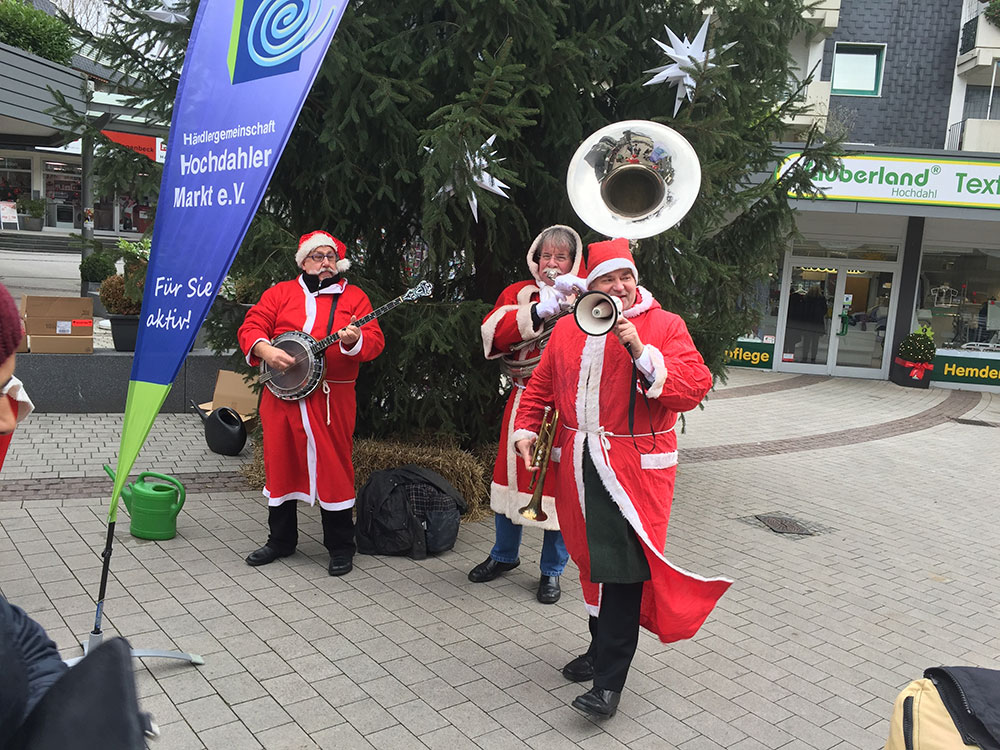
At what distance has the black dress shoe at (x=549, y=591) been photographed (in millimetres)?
4926

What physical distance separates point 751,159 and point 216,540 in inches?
193

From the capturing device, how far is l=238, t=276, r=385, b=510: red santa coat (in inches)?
193

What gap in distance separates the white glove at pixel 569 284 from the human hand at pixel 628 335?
110 cm

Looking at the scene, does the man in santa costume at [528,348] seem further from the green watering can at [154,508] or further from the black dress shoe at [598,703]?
the green watering can at [154,508]

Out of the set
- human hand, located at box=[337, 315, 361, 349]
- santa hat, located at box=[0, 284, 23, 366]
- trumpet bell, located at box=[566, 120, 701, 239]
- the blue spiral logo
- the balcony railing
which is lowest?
human hand, located at box=[337, 315, 361, 349]

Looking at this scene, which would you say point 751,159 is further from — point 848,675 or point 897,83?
point 897,83

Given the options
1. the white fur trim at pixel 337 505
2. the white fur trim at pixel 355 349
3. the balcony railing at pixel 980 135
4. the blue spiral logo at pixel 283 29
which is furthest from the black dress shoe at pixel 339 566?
the balcony railing at pixel 980 135

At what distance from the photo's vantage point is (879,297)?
16.8 meters

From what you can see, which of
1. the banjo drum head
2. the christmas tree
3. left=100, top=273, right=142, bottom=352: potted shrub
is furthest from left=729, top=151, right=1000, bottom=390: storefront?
the banjo drum head

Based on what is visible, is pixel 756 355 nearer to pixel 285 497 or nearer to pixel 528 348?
pixel 528 348

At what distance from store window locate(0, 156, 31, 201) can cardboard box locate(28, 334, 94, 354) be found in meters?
39.1

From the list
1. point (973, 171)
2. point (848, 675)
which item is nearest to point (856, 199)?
point (973, 171)

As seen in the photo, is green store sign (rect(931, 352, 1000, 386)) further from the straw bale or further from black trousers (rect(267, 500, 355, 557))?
black trousers (rect(267, 500, 355, 557))

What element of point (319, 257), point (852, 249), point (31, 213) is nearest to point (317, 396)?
point (319, 257)
